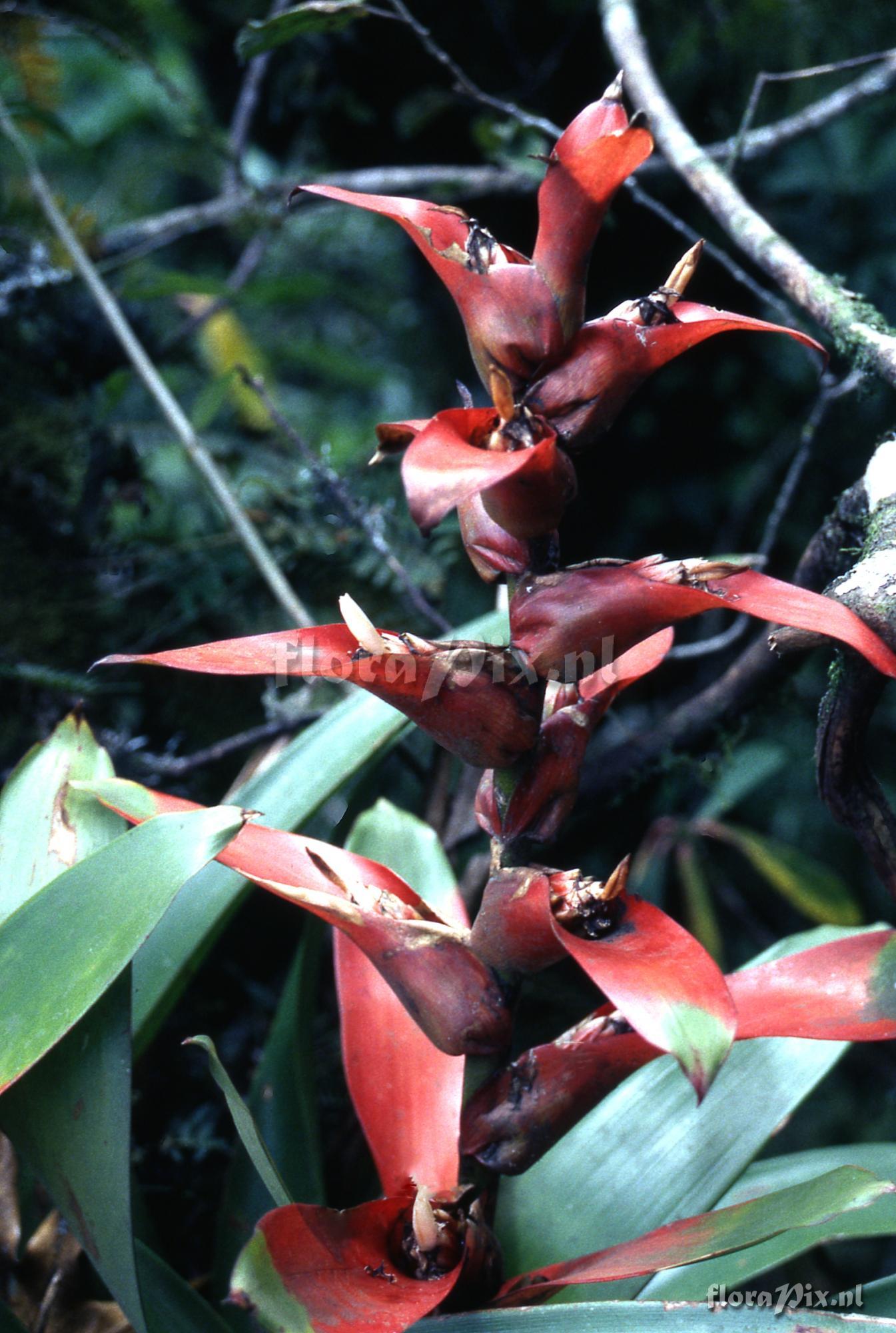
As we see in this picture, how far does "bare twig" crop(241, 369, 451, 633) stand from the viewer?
90 centimetres

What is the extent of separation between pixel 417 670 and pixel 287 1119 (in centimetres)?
36

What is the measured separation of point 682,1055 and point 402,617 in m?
0.70

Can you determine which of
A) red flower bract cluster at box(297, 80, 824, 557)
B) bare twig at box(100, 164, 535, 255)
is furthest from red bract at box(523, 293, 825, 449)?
bare twig at box(100, 164, 535, 255)

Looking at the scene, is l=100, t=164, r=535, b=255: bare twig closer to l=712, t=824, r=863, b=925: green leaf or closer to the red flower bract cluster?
the red flower bract cluster

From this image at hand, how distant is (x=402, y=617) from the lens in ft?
3.29

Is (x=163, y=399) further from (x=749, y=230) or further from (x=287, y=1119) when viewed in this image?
(x=287, y=1119)

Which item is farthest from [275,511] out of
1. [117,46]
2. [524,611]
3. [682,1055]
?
[682,1055]

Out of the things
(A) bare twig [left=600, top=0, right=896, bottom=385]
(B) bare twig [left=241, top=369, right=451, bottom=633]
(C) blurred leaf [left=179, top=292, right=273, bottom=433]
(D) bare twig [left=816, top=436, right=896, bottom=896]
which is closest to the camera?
(D) bare twig [left=816, top=436, right=896, bottom=896]

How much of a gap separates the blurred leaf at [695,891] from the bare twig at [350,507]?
533 millimetres

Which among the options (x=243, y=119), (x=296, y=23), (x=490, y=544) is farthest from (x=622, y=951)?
(x=243, y=119)

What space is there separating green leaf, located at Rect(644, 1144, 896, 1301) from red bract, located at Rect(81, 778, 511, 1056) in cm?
15

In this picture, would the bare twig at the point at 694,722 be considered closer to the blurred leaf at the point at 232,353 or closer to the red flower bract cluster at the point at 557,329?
the red flower bract cluster at the point at 557,329

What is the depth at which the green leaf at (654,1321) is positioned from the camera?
372 millimetres

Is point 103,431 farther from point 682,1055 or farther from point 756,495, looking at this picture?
point 682,1055
